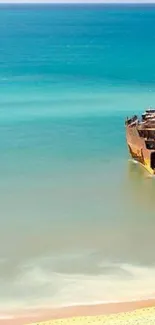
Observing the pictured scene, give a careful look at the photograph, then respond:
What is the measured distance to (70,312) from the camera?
62.0 ft

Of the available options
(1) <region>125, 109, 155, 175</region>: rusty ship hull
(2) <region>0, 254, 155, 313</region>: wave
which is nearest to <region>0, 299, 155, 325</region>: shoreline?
(2) <region>0, 254, 155, 313</region>: wave

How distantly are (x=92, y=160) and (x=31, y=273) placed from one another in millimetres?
13348

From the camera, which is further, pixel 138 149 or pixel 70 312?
pixel 138 149

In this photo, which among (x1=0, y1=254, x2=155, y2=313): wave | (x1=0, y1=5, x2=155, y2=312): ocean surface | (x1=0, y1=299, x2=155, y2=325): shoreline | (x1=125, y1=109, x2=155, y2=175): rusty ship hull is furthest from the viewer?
(x1=125, y1=109, x2=155, y2=175): rusty ship hull

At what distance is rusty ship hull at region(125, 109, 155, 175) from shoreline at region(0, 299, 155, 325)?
12702mm

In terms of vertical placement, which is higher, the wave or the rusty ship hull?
the rusty ship hull

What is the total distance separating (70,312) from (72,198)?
398 inches

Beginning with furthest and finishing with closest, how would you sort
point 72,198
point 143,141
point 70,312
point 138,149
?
point 138,149 → point 143,141 → point 72,198 → point 70,312

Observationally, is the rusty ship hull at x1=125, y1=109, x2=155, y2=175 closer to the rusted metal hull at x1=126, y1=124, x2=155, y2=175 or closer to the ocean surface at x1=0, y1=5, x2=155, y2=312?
the rusted metal hull at x1=126, y1=124, x2=155, y2=175

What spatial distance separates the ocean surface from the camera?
2080cm

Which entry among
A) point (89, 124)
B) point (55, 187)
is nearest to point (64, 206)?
point (55, 187)

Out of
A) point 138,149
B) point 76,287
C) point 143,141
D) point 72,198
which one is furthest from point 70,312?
point 138,149

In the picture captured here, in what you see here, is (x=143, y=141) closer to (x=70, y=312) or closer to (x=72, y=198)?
(x=72, y=198)

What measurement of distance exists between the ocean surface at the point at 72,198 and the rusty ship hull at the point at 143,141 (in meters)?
0.60
